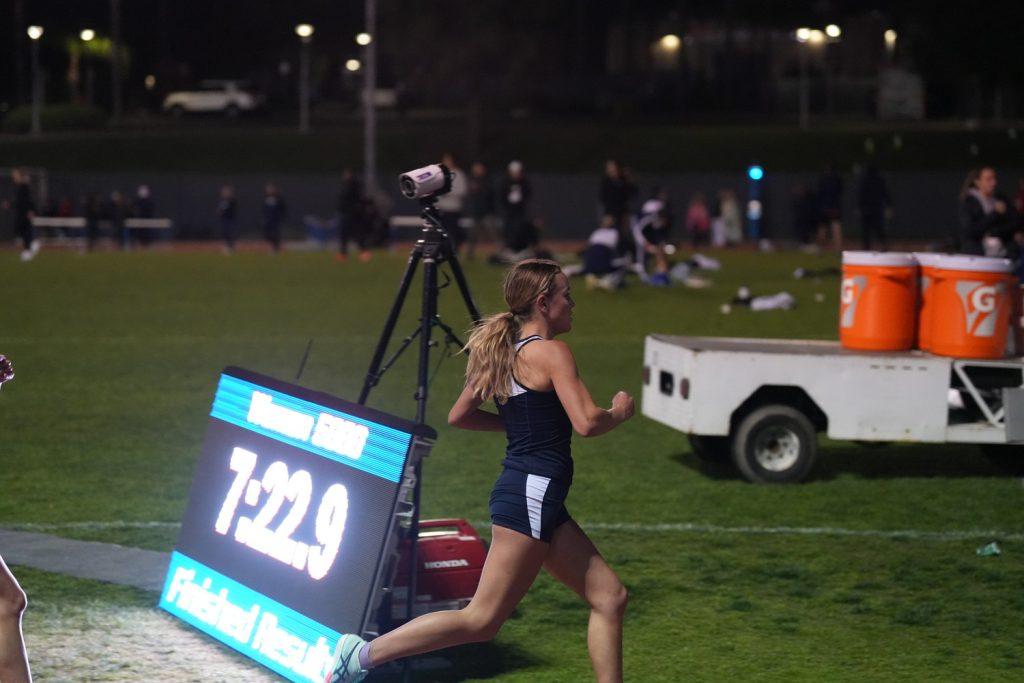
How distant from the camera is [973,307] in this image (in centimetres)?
1036

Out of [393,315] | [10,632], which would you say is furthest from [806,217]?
[10,632]

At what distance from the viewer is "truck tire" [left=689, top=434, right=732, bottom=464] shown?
11.3 m

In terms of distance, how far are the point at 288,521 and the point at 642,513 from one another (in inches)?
143

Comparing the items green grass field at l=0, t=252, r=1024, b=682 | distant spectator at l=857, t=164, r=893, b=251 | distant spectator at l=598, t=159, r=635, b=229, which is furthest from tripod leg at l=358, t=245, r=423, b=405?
distant spectator at l=857, t=164, r=893, b=251

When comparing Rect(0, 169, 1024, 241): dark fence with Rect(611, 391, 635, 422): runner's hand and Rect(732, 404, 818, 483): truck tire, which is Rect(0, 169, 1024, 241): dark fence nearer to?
Rect(732, 404, 818, 483): truck tire

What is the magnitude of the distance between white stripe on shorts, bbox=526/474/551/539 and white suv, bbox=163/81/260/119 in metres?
72.7

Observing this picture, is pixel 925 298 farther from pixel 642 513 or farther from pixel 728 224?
pixel 728 224

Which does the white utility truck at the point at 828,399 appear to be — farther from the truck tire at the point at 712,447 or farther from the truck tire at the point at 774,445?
the truck tire at the point at 712,447

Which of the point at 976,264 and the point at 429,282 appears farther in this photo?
the point at 976,264

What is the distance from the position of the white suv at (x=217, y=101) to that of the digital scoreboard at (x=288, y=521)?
2789 inches

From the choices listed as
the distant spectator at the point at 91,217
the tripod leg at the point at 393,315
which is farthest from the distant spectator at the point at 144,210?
the tripod leg at the point at 393,315

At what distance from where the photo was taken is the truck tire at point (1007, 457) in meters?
11.3

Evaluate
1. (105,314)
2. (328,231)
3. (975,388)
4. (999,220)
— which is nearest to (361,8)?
(328,231)

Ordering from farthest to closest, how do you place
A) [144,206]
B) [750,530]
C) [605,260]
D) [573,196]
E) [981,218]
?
[573,196] < [144,206] < [605,260] < [981,218] < [750,530]
